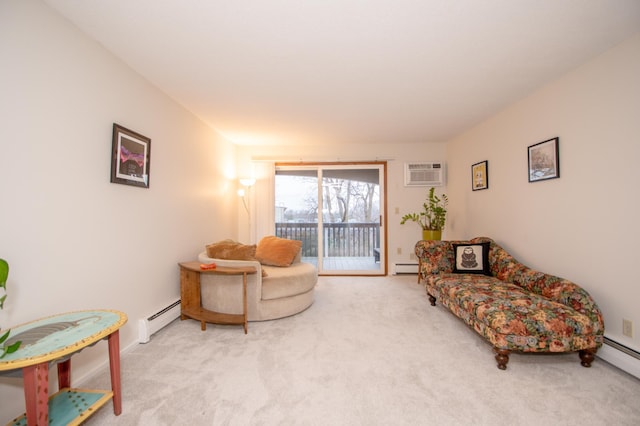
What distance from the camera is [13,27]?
4.35 feet

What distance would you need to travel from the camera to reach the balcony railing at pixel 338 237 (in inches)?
186

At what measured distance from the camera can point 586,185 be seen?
6.90 feet

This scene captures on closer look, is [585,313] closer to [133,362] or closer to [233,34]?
[233,34]

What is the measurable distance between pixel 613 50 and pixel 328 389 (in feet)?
10.4

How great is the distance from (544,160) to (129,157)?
12.4 ft

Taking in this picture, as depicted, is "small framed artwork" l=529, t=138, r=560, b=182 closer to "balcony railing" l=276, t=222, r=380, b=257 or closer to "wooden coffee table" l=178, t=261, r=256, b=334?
"balcony railing" l=276, t=222, r=380, b=257

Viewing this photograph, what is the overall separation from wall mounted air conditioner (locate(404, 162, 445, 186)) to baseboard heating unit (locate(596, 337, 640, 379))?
298cm

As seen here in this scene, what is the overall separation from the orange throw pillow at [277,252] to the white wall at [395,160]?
1.37 meters

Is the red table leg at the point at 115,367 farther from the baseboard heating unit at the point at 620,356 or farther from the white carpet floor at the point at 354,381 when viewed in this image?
the baseboard heating unit at the point at 620,356

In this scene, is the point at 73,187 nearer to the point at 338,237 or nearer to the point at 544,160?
the point at 338,237

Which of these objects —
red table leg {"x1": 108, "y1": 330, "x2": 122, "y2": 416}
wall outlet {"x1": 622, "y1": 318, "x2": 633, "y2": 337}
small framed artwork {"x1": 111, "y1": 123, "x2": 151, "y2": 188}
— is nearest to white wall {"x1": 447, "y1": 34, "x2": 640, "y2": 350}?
wall outlet {"x1": 622, "y1": 318, "x2": 633, "y2": 337}

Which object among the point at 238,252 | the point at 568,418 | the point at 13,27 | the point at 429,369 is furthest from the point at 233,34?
the point at 568,418

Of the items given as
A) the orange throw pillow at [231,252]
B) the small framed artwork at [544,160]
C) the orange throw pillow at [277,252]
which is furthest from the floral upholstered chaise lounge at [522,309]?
the orange throw pillow at [231,252]

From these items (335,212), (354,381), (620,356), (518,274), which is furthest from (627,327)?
(335,212)
